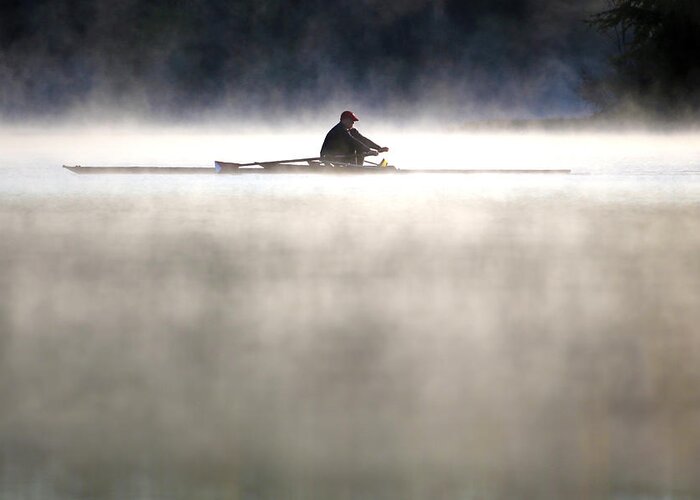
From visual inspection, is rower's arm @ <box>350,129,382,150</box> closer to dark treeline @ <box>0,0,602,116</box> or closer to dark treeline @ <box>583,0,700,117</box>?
dark treeline @ <box>583,0,700,117</box>

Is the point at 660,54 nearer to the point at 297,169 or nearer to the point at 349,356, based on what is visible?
the point at 297,169

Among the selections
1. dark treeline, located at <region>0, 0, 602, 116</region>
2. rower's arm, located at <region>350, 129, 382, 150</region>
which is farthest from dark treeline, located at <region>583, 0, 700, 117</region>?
dark treeline, located at <region>0, 0, 602, 116</region>

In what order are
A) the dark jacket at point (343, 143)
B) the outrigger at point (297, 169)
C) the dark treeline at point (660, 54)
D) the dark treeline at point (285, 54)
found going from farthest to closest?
1. the dark treeline at point (285, 54)
2. the dark treeline at point (660, 54)
3. the dark jacket at point (343, 143)
4. the outrigger at point (297, 169)

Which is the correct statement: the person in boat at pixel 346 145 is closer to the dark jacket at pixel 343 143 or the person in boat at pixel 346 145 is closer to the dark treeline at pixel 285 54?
the dark jacket at pixel 343 143

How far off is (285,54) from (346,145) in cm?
5772

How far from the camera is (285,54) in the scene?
7869 centimetres

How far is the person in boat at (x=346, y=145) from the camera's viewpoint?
21516 millimetres

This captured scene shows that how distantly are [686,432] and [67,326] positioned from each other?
346 centimetres

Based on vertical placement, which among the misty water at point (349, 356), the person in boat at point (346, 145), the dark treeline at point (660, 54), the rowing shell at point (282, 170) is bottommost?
the misty water at point (349, 356)

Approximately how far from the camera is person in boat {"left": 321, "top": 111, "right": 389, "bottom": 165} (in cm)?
2152

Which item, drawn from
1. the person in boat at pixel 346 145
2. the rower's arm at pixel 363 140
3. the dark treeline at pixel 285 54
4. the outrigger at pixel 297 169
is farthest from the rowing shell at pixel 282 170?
the dark treeline at pixel 285 54

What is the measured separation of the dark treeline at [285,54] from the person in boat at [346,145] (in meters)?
53.7

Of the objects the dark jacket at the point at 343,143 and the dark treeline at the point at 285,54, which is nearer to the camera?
the dark jacket at the point at 343,143

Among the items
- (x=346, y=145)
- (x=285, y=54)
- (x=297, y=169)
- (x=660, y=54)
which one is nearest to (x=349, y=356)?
(x=346, y=145)
